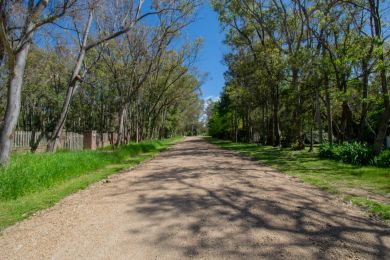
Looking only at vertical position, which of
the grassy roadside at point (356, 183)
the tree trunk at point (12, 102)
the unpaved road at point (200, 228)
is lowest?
the unpaved road at point (200, 228)

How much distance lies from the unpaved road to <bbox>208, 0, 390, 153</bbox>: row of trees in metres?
10.5

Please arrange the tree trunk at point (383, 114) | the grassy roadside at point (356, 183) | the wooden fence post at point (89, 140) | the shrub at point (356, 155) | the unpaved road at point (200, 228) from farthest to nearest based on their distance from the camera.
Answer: the wooden fence post at point (89, 140) < the tree trunk at point (383, 114) < the shrub at point (356, 155) < the grassy roadside at point (356, 183) < the unpaved road at point (200, 228)

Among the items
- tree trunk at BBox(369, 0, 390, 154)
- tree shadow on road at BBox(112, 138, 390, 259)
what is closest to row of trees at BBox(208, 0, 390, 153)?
tree trunk at BBox(369, 0, 390, 154)

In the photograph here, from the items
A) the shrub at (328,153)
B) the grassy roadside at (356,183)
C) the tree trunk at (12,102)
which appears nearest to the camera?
the grassy roadside at (356,183)

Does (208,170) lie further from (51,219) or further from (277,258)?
(277,258)

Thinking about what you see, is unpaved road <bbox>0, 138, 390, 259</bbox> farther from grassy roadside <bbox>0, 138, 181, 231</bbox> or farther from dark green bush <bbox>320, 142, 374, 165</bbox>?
dark green bush <bbox>320, 142, 374, 165</bbox>

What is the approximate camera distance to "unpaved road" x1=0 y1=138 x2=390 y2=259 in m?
4.54

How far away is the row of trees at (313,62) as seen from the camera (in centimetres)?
1811

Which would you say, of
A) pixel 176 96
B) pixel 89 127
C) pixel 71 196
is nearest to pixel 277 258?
pixel 71 196

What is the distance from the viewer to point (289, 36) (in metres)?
25.9

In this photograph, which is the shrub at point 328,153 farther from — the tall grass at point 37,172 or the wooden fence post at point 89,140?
the wooden fence post at point 89,140

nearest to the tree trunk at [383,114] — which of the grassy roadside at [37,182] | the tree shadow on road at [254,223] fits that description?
the tree shadow on road at [254,223]

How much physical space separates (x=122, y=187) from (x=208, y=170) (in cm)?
405

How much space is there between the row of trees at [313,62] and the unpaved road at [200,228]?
34.4 ft
